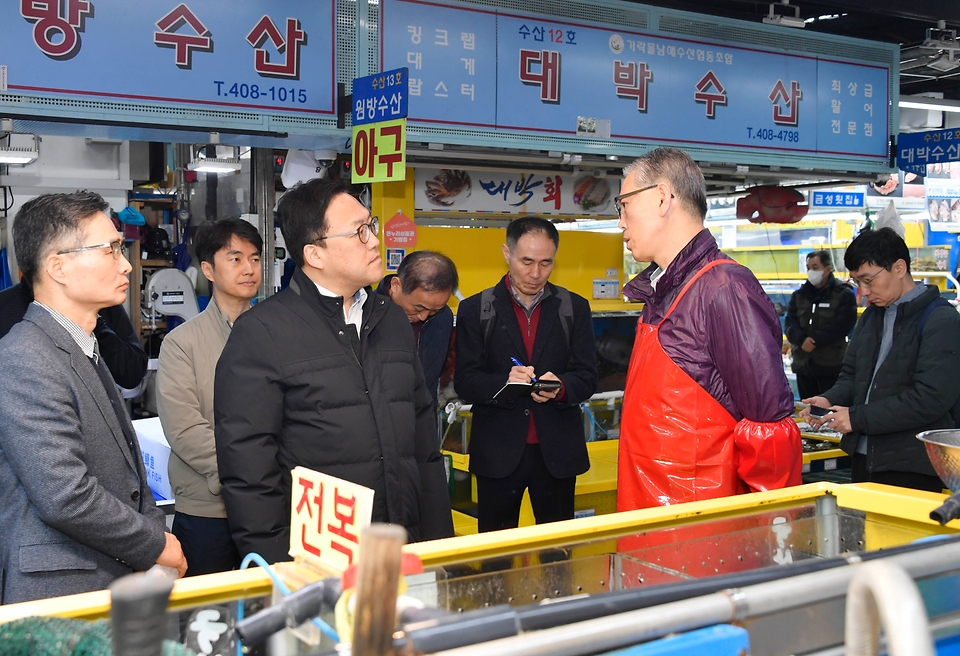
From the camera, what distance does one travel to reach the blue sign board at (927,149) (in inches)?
273

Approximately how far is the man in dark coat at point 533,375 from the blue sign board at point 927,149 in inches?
168

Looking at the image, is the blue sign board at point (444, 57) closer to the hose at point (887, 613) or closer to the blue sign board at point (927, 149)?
the blue sign board at point (927, 149)

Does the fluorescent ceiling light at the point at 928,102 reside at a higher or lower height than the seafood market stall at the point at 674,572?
higher

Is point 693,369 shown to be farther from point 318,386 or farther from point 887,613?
point 887,613

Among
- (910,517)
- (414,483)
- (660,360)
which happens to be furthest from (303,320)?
(910,517)

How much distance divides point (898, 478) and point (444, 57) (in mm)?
3250

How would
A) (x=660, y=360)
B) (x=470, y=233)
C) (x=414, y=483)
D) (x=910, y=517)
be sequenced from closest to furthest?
(x=910, y=517) < (x=660, y=360) < (x=414, y=483) < (x=470, y=233)

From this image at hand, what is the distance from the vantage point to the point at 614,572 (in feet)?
5.32

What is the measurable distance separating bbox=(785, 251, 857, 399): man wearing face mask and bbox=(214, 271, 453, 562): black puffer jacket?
7.08 metres

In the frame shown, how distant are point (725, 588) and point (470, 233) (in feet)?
18.2

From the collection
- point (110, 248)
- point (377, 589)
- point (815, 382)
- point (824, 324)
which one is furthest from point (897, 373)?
point (815, 382)

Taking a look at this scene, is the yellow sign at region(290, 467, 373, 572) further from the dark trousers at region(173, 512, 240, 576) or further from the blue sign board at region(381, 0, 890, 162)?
the blue sign board at region(381, 0, 890, 162)

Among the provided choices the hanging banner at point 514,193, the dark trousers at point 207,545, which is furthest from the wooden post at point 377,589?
the hanging banner at point 514,193

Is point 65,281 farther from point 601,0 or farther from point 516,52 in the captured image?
point 601,0
